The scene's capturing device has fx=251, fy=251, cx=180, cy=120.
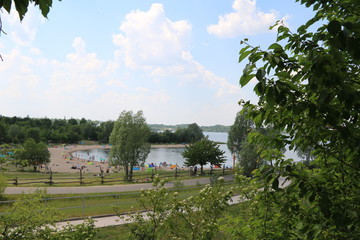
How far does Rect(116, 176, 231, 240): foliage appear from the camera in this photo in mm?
4430

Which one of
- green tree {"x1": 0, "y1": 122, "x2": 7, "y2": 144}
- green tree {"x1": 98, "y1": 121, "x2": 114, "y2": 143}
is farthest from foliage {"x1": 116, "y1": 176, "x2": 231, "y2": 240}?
green tree {"x1": 98, "y1": 121, "x2": 114, "y2": 143}

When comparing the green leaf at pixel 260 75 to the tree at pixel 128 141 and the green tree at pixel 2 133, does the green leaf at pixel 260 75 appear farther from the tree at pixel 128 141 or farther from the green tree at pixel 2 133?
the green tree at pixel 2 133

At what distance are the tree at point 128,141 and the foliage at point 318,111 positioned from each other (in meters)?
31.5

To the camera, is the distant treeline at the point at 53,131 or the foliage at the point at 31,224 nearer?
the foliage at the point at 31,224

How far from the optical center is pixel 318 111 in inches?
74.3

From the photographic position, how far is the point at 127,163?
33.9m

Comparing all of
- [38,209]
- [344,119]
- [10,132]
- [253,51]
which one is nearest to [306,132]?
[344,119]

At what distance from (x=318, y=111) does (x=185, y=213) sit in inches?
139

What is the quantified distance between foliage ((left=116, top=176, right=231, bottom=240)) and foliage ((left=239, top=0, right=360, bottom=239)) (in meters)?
1.43

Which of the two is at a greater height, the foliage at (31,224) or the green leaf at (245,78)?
the green leaf at (245,78)

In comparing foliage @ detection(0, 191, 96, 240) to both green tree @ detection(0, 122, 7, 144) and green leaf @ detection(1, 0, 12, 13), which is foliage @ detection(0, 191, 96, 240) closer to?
green leaf @ detection(1, 0, 12, 13)

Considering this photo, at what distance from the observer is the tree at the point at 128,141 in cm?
3359

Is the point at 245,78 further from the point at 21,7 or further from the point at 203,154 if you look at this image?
the point at 203,154

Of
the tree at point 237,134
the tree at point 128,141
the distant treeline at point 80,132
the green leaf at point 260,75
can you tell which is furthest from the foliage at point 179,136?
the green leaf at point 260,75
